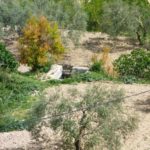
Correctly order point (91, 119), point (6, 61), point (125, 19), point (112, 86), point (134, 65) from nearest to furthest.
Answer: point (91, 119), point (112, 86), point (6, 61), point (134, 65), point (125, 19)

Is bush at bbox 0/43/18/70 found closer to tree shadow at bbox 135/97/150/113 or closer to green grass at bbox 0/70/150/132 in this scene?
green grass at bbox 0/70/150/132

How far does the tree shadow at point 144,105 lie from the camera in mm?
22047

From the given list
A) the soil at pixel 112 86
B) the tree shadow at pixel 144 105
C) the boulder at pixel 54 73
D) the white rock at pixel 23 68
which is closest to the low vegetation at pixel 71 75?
the boulder at pixel 54 73

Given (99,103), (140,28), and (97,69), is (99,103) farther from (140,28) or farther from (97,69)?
(140,28)

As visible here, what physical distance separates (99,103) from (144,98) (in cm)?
762

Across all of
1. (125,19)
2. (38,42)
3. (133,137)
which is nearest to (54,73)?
(38,42)

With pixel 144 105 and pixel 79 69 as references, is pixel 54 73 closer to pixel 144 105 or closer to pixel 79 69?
pixel 79 69

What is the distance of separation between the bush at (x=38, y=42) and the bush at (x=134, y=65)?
340 centimetres

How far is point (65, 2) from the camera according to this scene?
35344 mm

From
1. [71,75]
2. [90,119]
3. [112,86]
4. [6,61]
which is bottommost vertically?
[71,75]

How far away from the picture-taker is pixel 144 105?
22.7 metres

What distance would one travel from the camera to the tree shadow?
22.0 meters

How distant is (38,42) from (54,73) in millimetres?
1837

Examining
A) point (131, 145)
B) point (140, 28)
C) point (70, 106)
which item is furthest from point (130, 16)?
point (70, 106)
